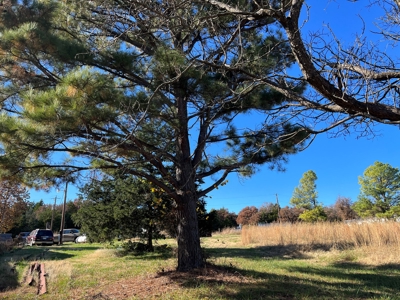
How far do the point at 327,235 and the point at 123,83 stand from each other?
36.1ft

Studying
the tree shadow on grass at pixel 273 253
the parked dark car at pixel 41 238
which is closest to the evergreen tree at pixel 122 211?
the tree shadow on grass at pixel 273 253

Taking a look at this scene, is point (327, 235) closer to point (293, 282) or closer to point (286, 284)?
point (293, 282)

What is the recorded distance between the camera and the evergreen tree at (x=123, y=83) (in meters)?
4.54

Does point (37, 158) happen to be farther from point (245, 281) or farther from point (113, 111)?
point (245, 281)

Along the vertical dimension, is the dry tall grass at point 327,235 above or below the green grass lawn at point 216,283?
above

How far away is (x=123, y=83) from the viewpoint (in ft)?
22.1

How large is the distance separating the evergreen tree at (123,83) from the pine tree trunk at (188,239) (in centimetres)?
2

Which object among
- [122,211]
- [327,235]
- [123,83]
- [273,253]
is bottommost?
[273,253]

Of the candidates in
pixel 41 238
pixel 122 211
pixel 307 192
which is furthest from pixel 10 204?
pixel 307 192

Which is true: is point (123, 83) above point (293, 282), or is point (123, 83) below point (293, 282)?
above

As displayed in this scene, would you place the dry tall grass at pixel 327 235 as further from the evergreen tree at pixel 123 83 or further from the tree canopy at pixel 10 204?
the tree canopy at pixel 10 204

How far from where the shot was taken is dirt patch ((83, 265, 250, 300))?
570 cm

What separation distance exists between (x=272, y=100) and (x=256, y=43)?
1.19m

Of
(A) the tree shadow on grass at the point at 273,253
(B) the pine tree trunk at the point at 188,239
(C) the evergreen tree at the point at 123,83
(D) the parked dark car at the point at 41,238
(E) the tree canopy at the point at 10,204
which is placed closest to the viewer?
(C) the evergreen tree at the point at 123,83
